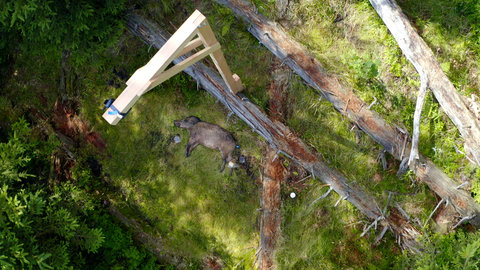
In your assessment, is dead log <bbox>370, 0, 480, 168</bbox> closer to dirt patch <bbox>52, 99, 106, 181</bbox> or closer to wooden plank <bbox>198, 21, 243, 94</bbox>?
wooden plank <bbox>198, 21, 243, 94</bbox>

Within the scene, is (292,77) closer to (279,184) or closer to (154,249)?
(279,184)

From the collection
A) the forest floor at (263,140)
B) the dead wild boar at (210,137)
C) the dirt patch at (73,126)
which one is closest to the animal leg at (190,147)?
the dead wild boar at (210,137)

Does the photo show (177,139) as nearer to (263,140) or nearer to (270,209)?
(263,140)

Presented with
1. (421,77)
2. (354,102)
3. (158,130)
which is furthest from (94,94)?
(421,77)

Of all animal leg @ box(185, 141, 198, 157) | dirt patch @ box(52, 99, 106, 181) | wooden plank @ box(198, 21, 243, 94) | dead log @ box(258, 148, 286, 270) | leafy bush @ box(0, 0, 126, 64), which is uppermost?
leafy bush @ box(0, 0, 126, 64)

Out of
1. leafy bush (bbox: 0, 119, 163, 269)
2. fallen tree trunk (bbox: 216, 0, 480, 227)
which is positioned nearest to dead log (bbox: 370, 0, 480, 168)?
fallen tree trunk (bbox: 216, 0, 480, 227)

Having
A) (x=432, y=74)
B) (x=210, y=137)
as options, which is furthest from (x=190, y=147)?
(x=432, y=74)
